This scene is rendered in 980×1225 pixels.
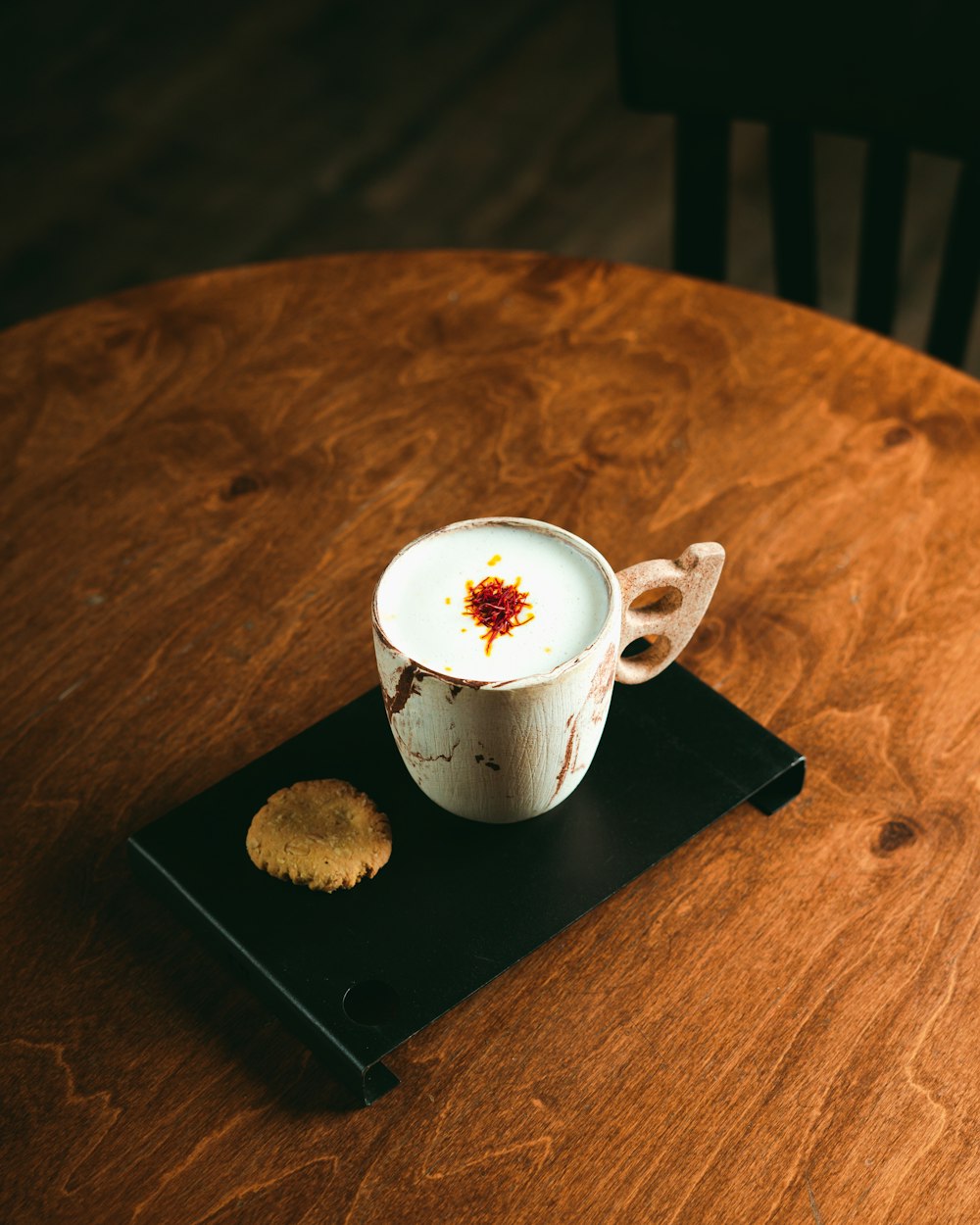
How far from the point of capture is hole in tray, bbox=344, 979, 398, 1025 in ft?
1.81

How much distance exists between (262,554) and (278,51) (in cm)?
237

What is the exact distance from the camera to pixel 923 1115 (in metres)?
0.54

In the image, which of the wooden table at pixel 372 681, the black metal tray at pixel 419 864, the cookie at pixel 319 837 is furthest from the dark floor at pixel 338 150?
the cookie at pixel 319 837

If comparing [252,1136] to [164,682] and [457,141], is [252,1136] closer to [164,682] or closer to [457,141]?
[164,682]

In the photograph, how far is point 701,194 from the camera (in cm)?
113

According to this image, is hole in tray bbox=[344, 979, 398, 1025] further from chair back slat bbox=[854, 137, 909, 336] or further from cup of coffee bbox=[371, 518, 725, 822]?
Result: chair back slat bbox=[854, 137, 909, 336]

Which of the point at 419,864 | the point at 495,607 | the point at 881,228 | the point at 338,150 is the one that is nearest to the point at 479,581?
the point at 495,607

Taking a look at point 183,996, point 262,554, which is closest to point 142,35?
point 262,554

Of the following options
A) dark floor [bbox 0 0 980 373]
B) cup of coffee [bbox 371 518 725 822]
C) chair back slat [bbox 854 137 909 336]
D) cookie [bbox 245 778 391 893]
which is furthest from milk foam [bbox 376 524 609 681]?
dark floor [bbox 0 0 980 373]

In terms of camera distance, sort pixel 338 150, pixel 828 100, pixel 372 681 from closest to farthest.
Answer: pixel 372 681 → pixel 828 100 → pixel 338 150

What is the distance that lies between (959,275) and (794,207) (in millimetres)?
154

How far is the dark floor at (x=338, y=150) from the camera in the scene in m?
2.33

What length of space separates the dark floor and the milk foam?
1.73 metres

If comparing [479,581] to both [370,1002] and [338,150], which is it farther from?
[338,150]
